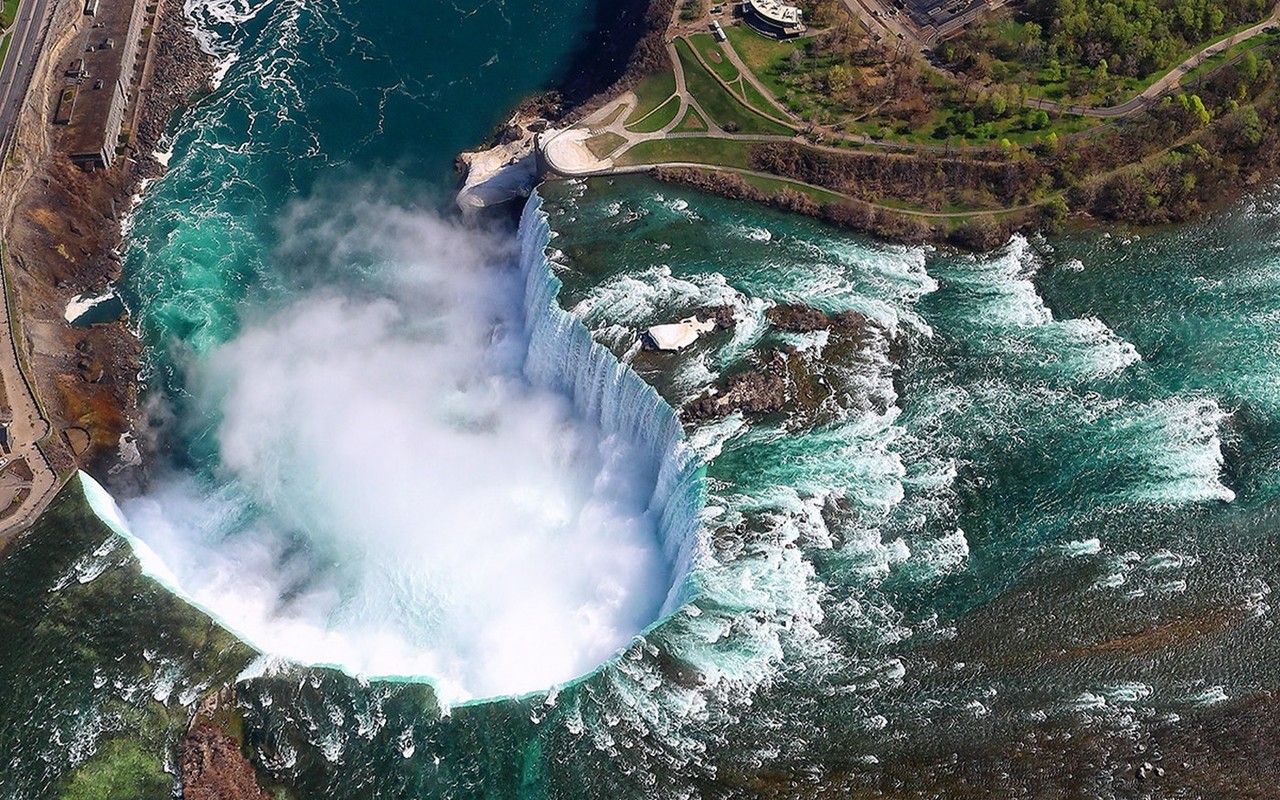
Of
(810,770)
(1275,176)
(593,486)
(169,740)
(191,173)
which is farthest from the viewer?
(191,173)

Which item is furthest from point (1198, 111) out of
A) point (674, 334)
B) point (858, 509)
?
point (674, 334)

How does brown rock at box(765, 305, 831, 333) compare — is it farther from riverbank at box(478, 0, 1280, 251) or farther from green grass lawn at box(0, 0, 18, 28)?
green grass lawn at box(0, 0, 18, 28)

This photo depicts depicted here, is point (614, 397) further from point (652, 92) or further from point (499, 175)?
point (652, 92)

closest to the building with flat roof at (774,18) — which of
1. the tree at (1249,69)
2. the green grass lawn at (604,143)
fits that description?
the green grass lawn at (604,143)

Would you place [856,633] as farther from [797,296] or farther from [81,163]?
[81,163]

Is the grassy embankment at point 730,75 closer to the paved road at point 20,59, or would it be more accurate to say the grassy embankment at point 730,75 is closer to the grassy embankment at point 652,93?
the grassy embankment at point 652,93

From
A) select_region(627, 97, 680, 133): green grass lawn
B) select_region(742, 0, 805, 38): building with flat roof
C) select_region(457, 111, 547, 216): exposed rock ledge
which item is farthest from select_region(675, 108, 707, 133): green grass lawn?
select_region(457, 111, 547, 216): exposed rock ledge

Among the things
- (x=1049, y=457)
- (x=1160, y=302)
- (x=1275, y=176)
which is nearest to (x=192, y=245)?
(x=1049, y=457)
